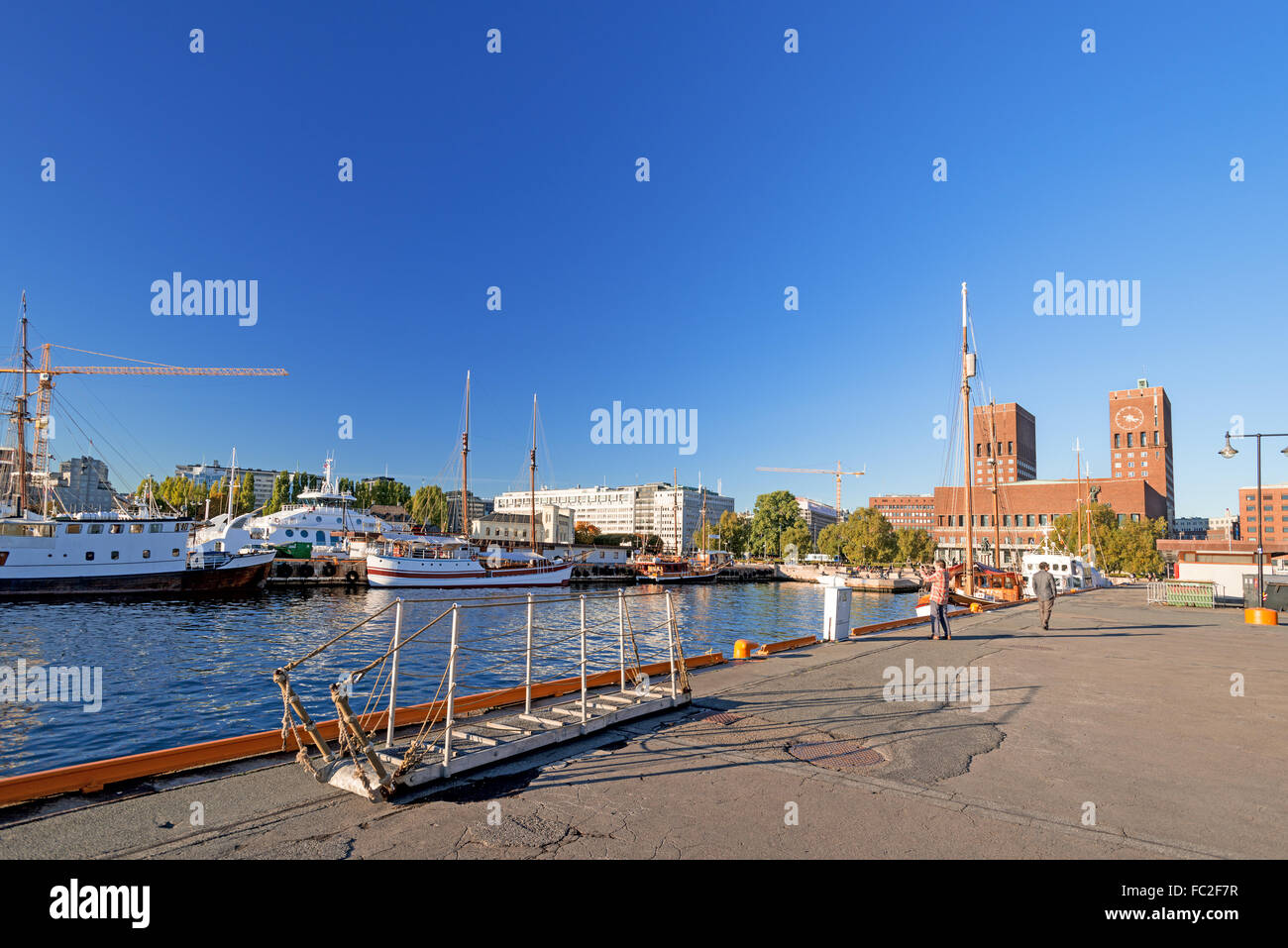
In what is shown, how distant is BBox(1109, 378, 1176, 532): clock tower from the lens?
164 meters

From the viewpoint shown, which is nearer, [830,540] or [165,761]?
[165,761]

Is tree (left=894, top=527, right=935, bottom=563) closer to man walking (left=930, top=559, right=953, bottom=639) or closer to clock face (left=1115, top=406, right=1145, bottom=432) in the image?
clock face (left=1115, top=406, right=1145, bottom=432)

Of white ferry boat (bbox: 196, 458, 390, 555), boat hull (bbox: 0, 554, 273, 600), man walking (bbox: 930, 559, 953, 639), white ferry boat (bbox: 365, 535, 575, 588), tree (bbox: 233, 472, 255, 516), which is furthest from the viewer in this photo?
tree (bbox: 233, 472, 255, 516)

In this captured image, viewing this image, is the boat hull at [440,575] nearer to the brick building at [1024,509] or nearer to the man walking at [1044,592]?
the man walking at [1044,592]

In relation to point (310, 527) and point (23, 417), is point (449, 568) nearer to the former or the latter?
point (310, 527)

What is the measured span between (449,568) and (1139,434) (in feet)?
585

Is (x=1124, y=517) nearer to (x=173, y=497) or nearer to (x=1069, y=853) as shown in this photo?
(x=1069, y=853)

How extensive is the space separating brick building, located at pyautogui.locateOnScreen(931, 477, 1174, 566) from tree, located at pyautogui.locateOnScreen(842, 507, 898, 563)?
15.2 meters

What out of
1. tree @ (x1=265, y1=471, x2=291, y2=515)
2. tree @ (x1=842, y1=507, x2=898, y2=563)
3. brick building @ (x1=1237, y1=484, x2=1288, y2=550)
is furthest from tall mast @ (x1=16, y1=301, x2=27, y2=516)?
brick building @ (x1=1237, y1=484, x2=1288, y2=550)

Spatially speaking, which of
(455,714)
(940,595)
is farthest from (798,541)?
(455,714)

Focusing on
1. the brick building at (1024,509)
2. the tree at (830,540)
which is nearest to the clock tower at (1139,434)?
the brick building at (1024,509)

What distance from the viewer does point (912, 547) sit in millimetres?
126250

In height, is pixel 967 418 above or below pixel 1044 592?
above
